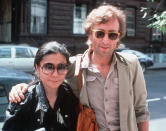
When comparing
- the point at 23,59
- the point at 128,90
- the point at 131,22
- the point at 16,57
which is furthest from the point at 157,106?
the point at 131,22

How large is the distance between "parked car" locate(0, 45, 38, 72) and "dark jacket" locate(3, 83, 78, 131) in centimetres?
1129

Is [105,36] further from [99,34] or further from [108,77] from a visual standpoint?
[108,77]

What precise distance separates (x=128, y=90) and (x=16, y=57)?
11.7 meters

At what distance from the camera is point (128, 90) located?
245 cm

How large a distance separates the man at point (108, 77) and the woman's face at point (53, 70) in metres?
0.21

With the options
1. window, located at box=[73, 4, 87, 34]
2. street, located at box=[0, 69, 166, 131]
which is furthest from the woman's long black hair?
window, located at box=[73, 4, 87, 34]

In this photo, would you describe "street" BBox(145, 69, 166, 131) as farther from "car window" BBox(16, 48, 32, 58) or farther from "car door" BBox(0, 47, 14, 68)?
"car door" BBox(0, 47, 14, 68)

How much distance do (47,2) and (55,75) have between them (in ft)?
64.6

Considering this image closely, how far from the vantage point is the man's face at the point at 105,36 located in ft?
7.96

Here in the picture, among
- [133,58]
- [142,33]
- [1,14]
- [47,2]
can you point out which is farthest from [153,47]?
[133,58]

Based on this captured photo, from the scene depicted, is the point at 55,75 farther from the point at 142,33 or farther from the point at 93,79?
the point at 142,33

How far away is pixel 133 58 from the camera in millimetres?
2609

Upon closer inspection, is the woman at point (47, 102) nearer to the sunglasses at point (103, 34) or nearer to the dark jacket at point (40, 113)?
the dark jacket at point (40, 113)

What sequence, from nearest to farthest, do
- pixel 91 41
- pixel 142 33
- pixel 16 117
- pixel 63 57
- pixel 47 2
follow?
pixel 16 117 → pixel 63 57 → pixel 91 41 → pixel 47 2 → pixel 142 33
